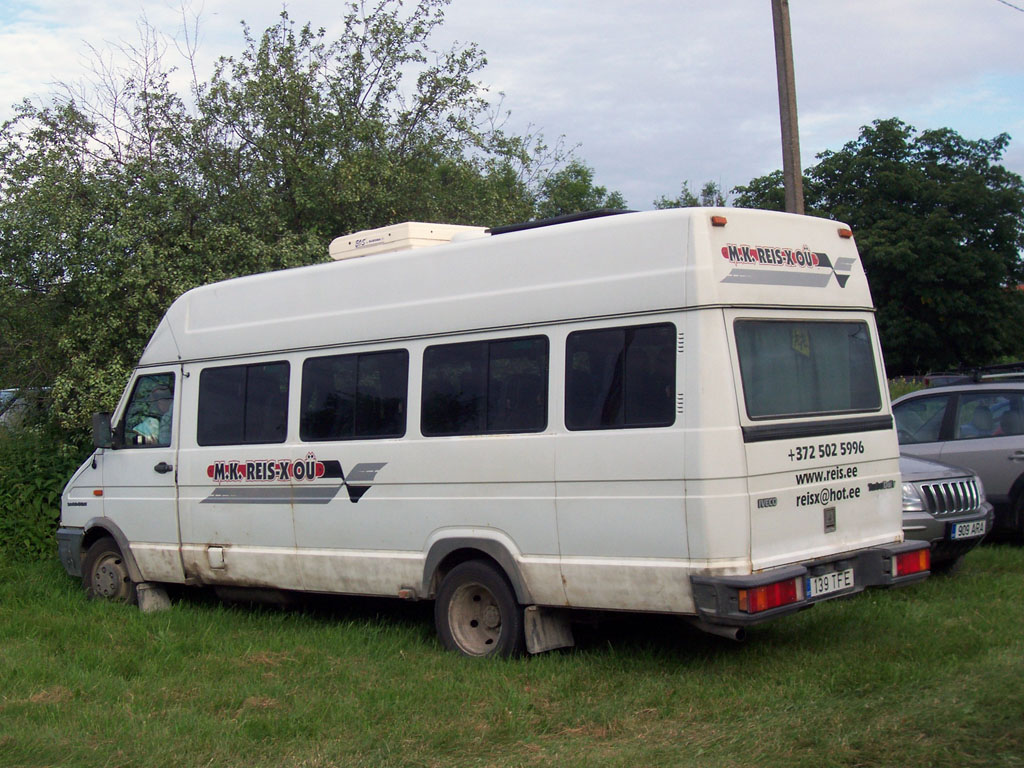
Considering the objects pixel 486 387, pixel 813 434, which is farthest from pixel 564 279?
pixel 813 434

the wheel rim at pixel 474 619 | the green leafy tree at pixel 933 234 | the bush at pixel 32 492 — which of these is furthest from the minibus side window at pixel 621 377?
the green leafy tree at pixel 933 234

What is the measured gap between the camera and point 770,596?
588 centimetres

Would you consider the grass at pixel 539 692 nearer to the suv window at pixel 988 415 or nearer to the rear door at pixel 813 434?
the rear door at pixel 813 434

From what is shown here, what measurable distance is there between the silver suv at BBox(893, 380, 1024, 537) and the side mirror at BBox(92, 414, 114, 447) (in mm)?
7428

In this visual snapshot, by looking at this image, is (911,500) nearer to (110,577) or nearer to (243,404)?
(243,404)

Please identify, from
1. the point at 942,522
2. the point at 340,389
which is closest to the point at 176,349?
→ the point at 340,389

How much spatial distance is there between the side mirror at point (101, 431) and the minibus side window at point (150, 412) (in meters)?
0.14

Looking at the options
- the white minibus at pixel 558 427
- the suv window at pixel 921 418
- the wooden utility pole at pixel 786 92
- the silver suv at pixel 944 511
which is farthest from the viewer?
the wooden utility pole at pixel 786 92

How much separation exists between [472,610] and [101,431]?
404 centimetres

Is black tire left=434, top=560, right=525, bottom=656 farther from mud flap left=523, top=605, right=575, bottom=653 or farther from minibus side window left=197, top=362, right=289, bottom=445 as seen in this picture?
minibus side window left=197, top=362, right=289, bottom=445

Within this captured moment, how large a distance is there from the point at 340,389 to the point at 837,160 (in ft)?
107

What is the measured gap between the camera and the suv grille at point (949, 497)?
893 centimetres

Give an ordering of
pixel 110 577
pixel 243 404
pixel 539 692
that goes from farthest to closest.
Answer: pixel 110 577 < pixel 243 404 < pixel 539 692

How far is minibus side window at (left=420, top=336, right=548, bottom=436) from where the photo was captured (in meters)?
6.77
